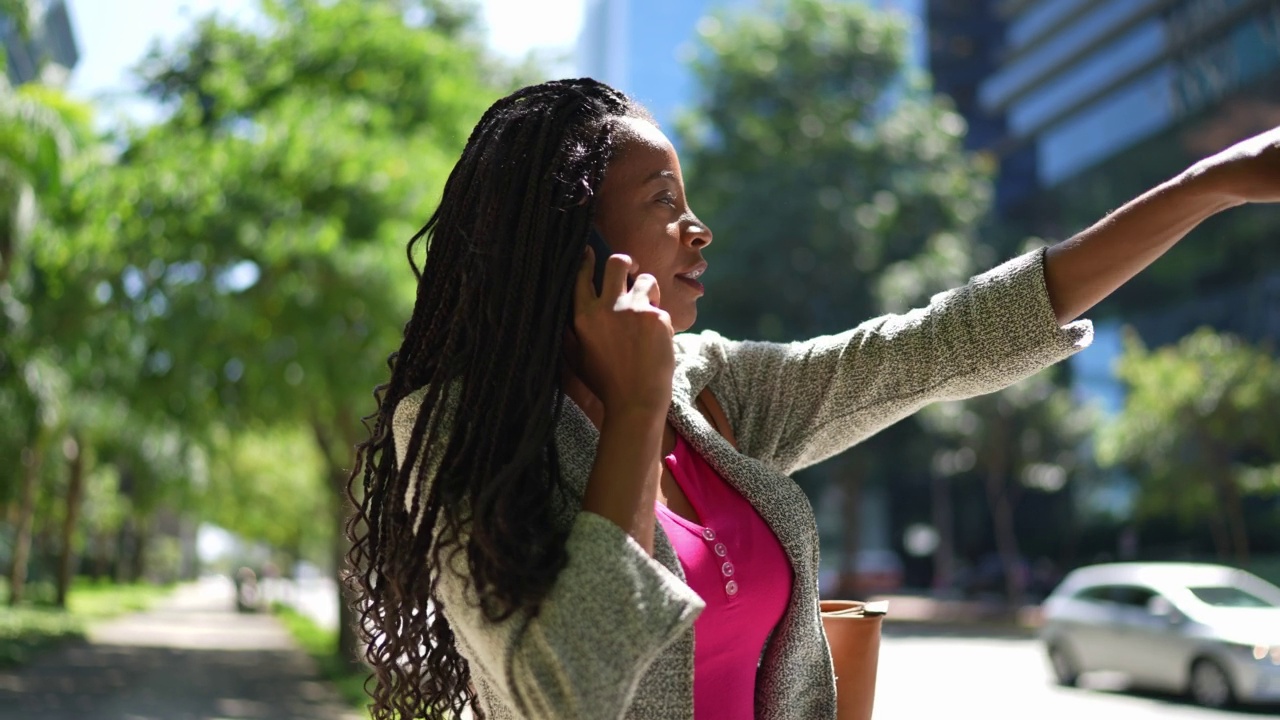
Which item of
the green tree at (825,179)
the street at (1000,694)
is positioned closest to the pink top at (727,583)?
the street at (1000,694)

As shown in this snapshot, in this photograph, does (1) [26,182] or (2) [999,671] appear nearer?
(1) [26,182]

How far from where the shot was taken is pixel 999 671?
56.2ft

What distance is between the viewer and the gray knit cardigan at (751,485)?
1348 mm

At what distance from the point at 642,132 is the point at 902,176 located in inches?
945

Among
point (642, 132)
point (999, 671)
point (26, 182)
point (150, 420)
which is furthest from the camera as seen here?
point (999, 671)

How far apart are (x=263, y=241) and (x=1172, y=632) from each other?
381 inches

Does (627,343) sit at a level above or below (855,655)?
above

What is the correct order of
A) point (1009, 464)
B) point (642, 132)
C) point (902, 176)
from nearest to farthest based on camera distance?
point (642, 132), point (902, 176), point (1009, 464)

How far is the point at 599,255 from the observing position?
5.24 ft

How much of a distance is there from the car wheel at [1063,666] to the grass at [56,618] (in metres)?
11.9

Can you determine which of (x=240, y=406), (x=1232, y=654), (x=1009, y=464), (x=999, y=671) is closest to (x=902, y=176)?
(x=1009, y=464)

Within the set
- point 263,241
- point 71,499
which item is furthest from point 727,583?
point 71,499

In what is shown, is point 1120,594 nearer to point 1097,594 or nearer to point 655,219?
point 1097,594

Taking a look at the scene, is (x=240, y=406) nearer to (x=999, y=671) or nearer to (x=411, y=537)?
(x=999, y=671)
